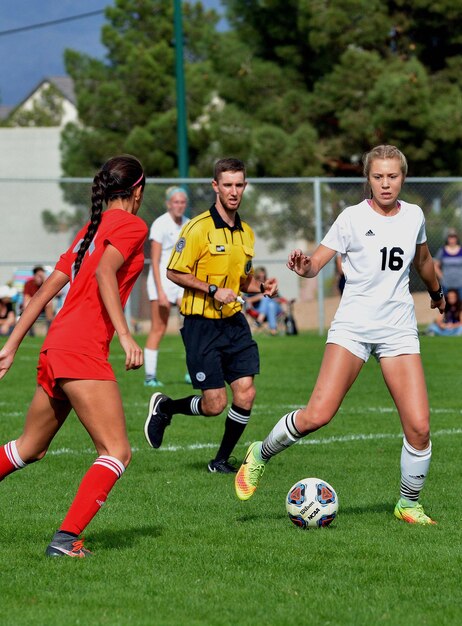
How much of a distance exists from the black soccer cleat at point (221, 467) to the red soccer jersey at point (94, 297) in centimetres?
297

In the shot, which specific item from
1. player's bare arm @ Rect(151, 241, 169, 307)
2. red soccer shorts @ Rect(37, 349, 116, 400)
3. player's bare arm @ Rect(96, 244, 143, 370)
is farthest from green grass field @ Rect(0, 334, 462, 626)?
player's bare arm @ Rect(151, 241, 169, 307)

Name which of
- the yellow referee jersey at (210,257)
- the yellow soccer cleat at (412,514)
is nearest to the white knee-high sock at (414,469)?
the yellow soccer cleat at (412,514)

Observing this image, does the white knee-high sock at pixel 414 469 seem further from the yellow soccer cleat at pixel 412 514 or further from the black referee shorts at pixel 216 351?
the black referee shorts at pixel 216 351

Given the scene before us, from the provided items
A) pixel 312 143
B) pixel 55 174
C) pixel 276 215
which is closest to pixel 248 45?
pixel 312 143

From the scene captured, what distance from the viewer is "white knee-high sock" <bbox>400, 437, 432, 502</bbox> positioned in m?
6.39

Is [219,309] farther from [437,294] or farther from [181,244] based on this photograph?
[437,294]

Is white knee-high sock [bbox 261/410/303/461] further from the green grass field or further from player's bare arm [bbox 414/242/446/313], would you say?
player's bare arm [bbox 414/242/446/313]

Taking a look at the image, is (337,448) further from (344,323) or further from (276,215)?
(276,215)

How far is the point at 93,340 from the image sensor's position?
5305 mm

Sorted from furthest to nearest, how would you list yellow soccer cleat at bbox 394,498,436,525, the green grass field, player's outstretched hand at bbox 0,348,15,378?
yellow soccer cleat at bbox 394,498,436,525, player's outstretched hand at bbox 0,348,15,378, the green grass field

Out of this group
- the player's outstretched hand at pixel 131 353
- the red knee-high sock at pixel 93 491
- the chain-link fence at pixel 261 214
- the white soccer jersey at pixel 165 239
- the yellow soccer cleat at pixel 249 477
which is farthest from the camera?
the chain-link fence at pixel 261 214

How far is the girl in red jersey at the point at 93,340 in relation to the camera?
5.24 m

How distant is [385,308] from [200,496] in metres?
1.87

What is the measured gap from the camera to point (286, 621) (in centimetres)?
446
